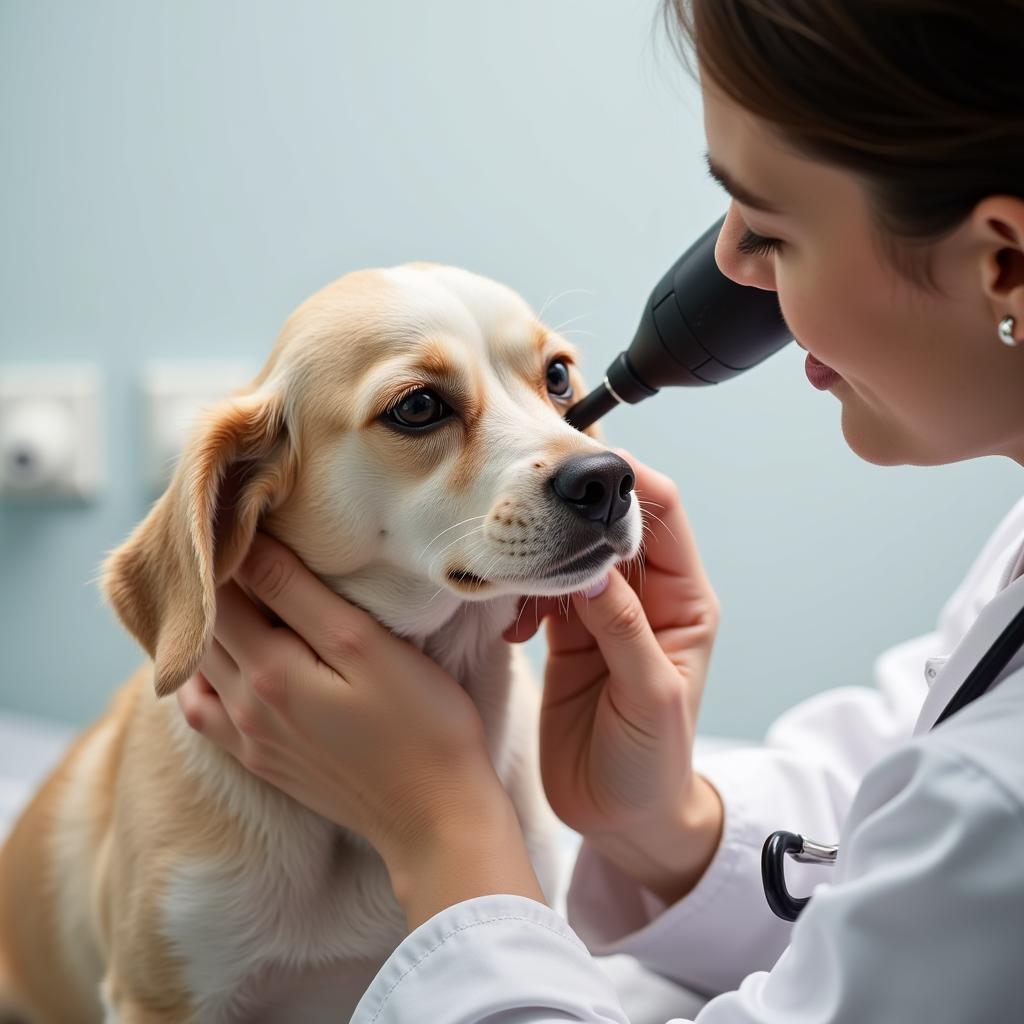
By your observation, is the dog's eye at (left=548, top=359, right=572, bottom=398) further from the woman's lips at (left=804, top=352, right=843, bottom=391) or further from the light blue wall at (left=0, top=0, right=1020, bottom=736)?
the light blue wall at (left=0, top=0, right=1020, bottom=736)

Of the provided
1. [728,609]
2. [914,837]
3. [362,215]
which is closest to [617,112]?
[362,215]

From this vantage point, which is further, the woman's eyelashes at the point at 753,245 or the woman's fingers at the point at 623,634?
the woman's fingers at the point at 623,634

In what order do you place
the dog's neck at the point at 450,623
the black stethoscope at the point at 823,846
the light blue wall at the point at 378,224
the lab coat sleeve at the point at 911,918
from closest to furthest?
the lab coat sleeve at the point at 911,918
the black stethoscope at the point at 823,846
the dog's neck at the point at 450,623
the light blue wall at the point at 378,224

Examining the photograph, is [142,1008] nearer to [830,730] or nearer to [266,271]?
[830,730]

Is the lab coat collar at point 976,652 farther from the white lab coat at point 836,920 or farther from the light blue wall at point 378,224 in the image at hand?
the light blue wall at point 378,224

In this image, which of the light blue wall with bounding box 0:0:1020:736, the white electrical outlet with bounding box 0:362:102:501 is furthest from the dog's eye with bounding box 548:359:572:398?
the white electrical outlet with bounding box 0:362:102:501

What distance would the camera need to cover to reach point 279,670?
2.91ft

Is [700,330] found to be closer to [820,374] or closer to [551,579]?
[820,374]

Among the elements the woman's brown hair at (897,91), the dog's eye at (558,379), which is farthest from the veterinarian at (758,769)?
the dog's eye at (558,379)

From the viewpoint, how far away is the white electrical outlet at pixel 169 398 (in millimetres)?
1820

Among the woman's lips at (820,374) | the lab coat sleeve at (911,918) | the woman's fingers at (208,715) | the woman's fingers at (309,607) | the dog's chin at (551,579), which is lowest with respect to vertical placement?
the woman's fingers at (208,715)

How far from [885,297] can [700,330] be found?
10.1 inches

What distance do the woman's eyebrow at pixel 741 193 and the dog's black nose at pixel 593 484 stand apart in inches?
9.7

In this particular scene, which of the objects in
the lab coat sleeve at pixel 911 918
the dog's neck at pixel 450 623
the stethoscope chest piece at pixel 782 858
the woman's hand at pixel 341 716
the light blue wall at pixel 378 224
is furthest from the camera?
the light blue wall at pixel 378 224
